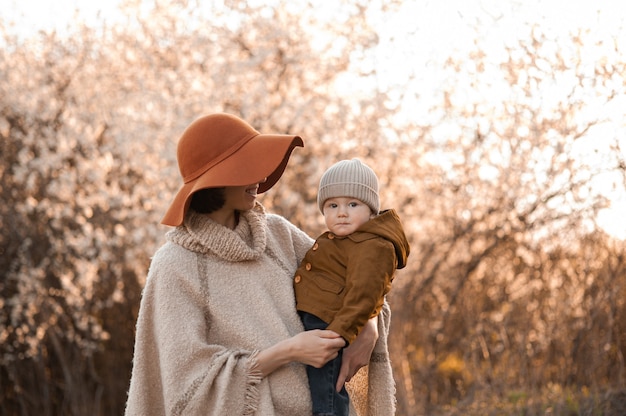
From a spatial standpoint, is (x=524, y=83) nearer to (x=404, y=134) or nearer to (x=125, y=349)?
(x=404, y=134)

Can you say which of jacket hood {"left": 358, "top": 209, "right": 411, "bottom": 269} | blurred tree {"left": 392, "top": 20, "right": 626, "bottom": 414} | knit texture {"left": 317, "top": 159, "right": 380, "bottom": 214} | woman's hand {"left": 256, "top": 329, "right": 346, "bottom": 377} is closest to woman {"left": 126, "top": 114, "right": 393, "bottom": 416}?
woman's hand {"left": 256, "top": 329, "right": 346, "bottom": 377}

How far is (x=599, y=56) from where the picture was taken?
512cm

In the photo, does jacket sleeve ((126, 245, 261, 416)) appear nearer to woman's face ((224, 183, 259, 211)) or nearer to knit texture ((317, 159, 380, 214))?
woman's face ((224, 183, 259, 211))

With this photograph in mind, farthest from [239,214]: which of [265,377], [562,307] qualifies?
[562,307]

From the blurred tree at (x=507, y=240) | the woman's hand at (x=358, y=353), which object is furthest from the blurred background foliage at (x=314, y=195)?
the woman's hand at (x=358, y=353)

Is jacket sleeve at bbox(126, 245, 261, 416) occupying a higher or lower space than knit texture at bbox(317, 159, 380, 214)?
lower

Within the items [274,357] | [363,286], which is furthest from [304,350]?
[363,286]

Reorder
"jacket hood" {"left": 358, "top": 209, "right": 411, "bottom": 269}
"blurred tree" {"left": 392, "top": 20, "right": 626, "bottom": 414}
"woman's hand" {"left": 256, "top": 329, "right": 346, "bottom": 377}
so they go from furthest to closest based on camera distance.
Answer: "blurred tree" {"left": 392, "top": 20, "right": 626, "bottom": 414} < "jacket hood" {"left": 358, "top": 209, "right": 411, "bottom": 269} < "woman's hand" {"left": 256, "top": 329, "right": 346, "bottom": 377}

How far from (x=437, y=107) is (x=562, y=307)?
1.56m

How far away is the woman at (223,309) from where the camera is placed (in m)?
2.48

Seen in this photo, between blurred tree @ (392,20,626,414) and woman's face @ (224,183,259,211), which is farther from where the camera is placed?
blurred tree @ (392,20,626,414)

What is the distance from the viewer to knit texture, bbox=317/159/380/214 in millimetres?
2619

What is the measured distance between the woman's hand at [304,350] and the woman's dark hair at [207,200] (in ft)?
1.44

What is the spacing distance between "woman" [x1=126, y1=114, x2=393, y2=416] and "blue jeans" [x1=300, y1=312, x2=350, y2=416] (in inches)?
1.3
